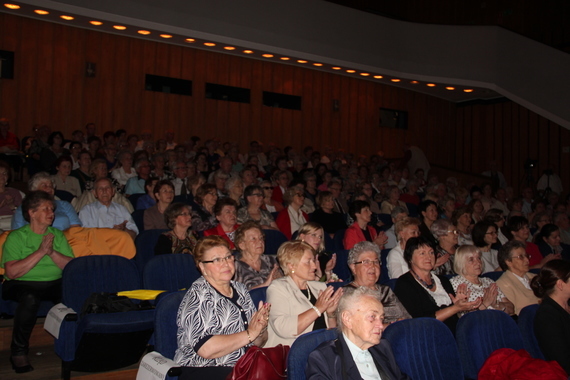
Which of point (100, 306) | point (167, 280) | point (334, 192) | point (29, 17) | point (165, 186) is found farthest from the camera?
point (29, 17)

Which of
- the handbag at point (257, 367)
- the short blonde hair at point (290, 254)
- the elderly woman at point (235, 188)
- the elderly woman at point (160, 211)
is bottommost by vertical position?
the handbag at point (257, 367)

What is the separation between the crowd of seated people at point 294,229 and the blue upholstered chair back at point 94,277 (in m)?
0.28

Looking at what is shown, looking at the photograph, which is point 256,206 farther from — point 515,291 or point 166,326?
point 166,326

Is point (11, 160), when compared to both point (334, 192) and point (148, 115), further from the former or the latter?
point (334, 192)

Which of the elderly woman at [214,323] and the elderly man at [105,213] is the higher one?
the elderly man at [105,213]

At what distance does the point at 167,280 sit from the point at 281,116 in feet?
24.8

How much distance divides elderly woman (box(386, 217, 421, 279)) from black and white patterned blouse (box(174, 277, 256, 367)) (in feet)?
5.52

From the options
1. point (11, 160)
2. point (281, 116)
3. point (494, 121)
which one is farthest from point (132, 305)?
point (494, 121)

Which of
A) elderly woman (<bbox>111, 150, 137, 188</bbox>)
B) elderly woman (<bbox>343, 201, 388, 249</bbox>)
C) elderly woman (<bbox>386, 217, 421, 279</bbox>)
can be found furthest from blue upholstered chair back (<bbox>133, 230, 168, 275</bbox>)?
elderly woman (<bbox>111, 150, 137, 188</bbox>)

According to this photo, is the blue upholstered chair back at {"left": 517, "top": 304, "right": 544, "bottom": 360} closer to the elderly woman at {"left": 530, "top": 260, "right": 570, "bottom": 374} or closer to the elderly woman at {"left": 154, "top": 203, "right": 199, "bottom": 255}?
the elderly woman at {"left": 530, "top": 260, "right": 570, "bottom": 374}

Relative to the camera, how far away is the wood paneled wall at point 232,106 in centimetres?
833

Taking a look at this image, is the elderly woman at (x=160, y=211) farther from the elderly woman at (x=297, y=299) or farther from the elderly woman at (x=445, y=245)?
the elderly woman at (x=445, y=245)

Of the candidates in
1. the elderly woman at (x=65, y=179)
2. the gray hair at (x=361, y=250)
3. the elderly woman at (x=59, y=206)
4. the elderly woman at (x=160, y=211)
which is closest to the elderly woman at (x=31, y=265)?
the elderly woman at (x=59, y=206)

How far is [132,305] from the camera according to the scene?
2.99 m
